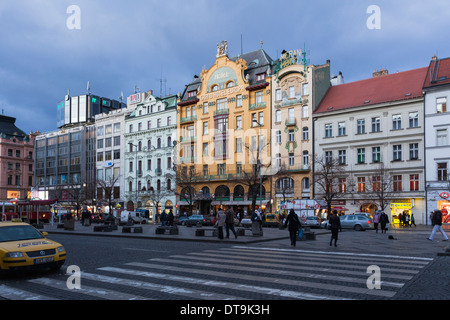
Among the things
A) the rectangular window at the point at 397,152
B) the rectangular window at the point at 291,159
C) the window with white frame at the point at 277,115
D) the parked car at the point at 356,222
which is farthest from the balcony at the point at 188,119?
the parked car at the point at 356,222

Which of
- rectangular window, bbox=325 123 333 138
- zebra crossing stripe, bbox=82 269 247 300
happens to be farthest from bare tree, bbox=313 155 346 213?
zebra crossing stripe, bbox=82 269 247 300

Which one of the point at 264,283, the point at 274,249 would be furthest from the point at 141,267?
the point at 274,249

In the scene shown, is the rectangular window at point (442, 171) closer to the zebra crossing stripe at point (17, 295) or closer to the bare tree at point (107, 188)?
the zebra crossing stripe at point (17, 295)

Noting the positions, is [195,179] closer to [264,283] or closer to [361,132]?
[361,132]

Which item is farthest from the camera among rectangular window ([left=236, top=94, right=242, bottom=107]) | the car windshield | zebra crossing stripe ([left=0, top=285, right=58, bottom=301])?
rectangular window ([left=236, top=94, right=242, bottom=107])

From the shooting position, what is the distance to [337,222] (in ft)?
66.2

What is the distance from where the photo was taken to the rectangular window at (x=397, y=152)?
1859 inches

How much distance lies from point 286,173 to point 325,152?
540 centimetres

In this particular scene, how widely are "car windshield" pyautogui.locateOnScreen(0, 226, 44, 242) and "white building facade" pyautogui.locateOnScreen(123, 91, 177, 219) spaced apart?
2054 inches

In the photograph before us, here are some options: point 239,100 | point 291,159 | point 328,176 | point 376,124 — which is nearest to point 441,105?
point 376,124

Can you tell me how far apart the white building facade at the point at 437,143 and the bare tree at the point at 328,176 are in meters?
9.23

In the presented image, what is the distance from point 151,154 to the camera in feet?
234

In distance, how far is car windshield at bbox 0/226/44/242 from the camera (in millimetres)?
11973

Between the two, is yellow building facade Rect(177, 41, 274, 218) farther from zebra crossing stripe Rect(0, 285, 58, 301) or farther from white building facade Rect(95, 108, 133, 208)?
zebra crossing stripe Rect(0, 285, 58, 301)
